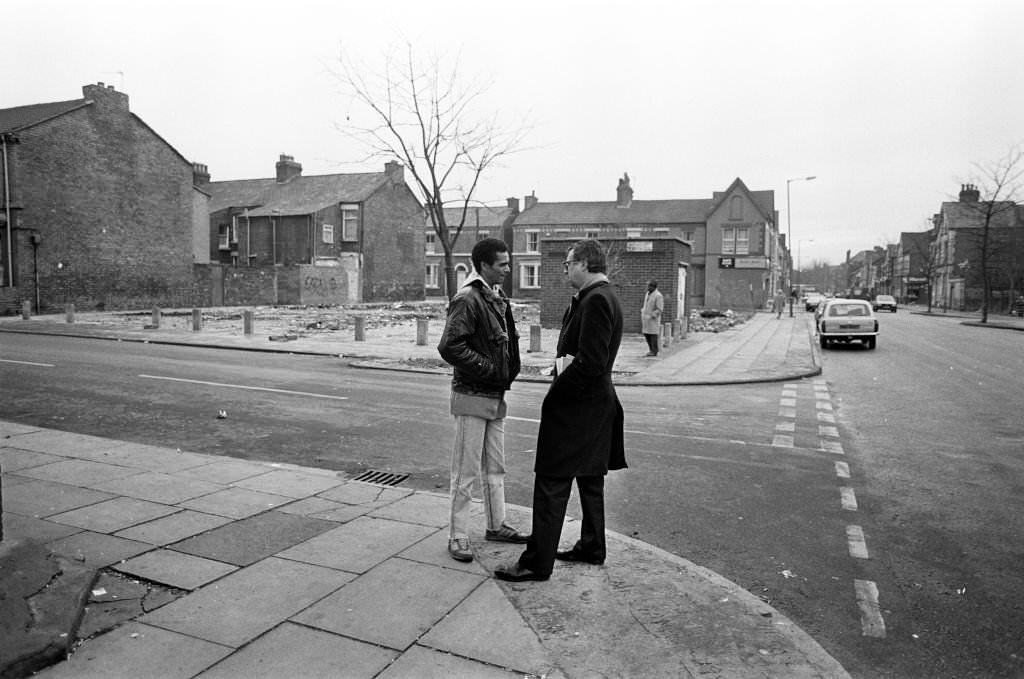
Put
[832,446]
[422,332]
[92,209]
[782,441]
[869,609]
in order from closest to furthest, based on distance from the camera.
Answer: [869,609]
[832,446]
[782,441]
[422,332]
[92,209]

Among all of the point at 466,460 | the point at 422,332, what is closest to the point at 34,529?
the point at 466,460

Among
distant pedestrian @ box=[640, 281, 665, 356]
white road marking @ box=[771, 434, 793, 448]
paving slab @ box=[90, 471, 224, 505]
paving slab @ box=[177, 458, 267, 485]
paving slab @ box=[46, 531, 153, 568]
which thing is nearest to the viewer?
paving slab @ box=[46, 531, 153, 568]

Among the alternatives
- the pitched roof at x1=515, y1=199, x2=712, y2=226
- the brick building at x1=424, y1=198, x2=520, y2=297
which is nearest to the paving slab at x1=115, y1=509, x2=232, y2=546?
the pitched roof at x1=515, y1=199, x2=712, y2=226

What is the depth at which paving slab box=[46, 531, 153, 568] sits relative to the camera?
425 cm

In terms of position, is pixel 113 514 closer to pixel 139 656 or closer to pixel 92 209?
pixel 139 656

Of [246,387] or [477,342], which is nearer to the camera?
[477,342]

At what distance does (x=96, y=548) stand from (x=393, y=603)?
208 centimetres

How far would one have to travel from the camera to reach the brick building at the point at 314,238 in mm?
43625

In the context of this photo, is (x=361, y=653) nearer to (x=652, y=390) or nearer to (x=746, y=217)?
(x=652, y=390)

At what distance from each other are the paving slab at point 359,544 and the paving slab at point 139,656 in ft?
3.42

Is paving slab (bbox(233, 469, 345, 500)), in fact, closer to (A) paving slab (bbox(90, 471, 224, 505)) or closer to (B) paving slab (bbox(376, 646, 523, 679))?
(A) paving slab (bbox(90, 471, 224, 505))

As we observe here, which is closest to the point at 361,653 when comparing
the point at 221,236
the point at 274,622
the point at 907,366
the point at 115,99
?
the point at 274,622

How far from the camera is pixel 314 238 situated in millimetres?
46969

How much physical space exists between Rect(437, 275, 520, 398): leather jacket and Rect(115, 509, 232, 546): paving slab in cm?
209
